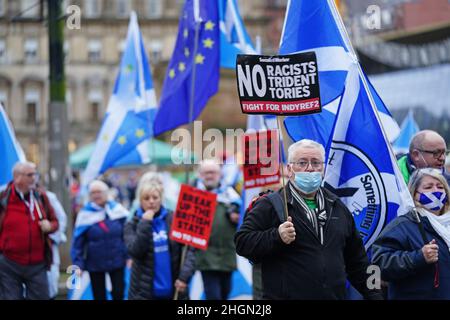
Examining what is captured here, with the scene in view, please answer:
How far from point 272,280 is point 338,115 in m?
1.69

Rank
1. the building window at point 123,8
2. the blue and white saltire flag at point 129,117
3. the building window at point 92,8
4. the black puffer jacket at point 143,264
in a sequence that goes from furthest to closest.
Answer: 1. the building window at point 123,8
2. the building window at point 92,8
3. the blue and white saltire flag at point 129,117
4. the black puffer jacket at point 143,264

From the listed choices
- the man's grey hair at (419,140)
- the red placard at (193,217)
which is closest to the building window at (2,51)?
the red placard at (193,217)

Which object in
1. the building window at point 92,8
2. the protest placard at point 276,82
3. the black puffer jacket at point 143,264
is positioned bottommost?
the black puffer jacket at point 143,264

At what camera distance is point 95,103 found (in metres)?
68.8

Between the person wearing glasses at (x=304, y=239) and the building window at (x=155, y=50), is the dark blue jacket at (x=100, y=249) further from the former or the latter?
the building window at (x=155, y=50)

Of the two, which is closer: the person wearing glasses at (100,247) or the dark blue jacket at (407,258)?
the dark blue jacket at (407,258)

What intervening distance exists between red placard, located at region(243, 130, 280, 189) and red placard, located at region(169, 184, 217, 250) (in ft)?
→ 2.28

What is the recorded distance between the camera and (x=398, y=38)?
41.0m

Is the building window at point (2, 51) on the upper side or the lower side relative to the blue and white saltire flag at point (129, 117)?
upper

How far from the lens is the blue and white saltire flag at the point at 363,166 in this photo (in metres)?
6.36

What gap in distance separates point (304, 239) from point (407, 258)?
73 centimetres

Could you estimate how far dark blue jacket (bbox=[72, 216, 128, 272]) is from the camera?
9766 mm

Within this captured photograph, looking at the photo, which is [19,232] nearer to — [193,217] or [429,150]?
[193,217]

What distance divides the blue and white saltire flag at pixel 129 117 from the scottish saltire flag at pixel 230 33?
2219mm
